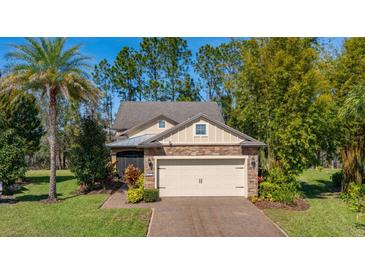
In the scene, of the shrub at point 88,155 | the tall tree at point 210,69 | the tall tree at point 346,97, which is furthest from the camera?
the tall tree at point 210,69

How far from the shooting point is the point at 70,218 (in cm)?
1010

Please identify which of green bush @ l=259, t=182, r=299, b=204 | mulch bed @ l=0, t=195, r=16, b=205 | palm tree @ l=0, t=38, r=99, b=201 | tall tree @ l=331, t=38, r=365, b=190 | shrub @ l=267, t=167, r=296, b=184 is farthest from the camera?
tall tree @ l=331, t=38, r=365, b=190

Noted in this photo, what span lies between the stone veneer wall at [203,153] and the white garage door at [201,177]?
0.31m

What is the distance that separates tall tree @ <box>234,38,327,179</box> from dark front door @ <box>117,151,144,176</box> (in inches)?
368

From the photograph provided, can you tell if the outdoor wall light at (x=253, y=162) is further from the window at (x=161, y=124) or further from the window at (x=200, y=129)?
the window at (x=161, y=124)

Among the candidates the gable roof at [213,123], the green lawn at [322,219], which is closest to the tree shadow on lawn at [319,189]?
the green lawn at [322,219]

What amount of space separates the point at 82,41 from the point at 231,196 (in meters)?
9.99

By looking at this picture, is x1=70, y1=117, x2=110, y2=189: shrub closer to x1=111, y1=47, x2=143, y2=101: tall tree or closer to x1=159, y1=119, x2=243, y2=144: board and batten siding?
x1=159, y1=119, x2=243, y2=144: board and batten siding

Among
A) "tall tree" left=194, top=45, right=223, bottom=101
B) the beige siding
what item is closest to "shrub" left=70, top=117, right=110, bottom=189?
the beige siding

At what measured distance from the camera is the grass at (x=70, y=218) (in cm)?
870

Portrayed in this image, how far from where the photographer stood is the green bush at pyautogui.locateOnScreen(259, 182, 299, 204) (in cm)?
1230

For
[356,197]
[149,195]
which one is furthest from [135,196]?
[356,197]

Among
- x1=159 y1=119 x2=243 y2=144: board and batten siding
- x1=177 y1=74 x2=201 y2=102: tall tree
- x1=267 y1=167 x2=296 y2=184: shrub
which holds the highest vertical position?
x1=177 y1=74 x2=201 y2=102: tall tree

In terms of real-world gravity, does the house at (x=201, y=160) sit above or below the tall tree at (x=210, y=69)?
below
